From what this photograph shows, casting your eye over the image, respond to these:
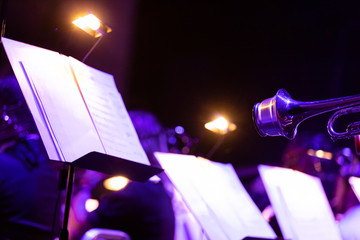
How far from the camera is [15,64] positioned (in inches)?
53.1

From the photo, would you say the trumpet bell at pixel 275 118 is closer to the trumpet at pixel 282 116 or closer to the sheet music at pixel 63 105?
the trumpet at pixel 282 116

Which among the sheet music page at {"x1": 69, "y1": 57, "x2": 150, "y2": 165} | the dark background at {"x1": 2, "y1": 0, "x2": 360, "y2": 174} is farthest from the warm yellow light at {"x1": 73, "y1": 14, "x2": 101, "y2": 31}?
the dark background at {"x1": 2, "y1": 0, "x2": 360, "y2": 174}

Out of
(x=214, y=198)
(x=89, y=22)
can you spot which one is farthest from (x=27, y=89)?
(x=214, y=198)

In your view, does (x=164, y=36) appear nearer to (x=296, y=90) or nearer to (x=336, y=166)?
(x=296, y=90)

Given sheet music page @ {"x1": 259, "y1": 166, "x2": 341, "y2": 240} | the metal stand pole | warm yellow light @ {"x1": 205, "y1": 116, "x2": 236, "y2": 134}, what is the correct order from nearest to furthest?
the metal stand pole → sheet music page @ {"x1": 259, "y1": 166, "x2": 341, "y2": 240} → warm yellow light @ {"x1": 205, "y1": 116, "x2": 236, "y2": 134}

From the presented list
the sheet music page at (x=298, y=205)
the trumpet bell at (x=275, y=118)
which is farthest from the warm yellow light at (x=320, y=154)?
the trumpet bell at (x=275, y=118)

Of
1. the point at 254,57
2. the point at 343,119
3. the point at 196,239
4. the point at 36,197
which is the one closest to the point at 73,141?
the point at 196,239

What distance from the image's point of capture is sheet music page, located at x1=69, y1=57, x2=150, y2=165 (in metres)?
1.53

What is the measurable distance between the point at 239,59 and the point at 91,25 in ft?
13.3

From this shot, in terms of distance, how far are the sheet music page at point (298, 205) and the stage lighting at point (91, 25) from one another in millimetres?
1127

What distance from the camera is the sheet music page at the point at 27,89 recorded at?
1.26 metres

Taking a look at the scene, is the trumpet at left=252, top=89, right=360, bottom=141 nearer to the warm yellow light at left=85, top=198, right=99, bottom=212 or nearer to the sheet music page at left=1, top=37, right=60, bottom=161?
the sheet music page at left=1, top=37, right=60, bottom=161

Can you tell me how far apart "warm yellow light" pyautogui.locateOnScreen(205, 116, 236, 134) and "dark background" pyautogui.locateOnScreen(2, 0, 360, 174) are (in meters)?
2.37

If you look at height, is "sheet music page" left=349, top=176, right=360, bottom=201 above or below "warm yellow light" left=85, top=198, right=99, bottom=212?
below
